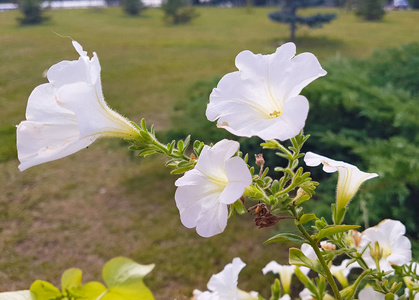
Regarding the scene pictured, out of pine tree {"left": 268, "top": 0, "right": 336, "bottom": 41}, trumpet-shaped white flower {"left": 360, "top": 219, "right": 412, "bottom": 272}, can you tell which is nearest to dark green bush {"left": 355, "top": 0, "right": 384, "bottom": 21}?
pine tree {"left": 268, "top": 0, "right": 336, "bottom": 41}

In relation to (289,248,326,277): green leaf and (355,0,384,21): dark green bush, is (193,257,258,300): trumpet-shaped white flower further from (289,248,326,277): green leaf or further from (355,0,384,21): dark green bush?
(355,0,384,21): dark green bush

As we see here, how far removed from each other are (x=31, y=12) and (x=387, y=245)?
6520 millimetres

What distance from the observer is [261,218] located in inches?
11.6

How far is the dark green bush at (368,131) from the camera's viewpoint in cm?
128

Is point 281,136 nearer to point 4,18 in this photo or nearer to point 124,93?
point 124,93

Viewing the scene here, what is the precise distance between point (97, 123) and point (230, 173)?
0.30ft

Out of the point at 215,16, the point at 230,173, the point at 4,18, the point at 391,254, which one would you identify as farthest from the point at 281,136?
the point at 215,16

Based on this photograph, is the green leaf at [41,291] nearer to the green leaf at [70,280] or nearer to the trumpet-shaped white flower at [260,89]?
the green leaf at [70,280]

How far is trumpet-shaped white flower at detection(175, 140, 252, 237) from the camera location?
0.24 m

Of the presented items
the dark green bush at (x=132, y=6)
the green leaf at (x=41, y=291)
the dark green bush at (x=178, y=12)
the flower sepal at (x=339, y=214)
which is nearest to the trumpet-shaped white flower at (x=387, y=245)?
the flower sepal at (x=339, y=214)

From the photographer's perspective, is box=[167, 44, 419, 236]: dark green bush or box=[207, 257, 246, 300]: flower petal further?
box=[167, 44, 419, 236]: dark green bush

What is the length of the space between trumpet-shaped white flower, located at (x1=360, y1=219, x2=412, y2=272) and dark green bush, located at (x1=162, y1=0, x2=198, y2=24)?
7627 millimetres

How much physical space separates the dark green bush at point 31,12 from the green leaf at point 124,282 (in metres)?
6.18

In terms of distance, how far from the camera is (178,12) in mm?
7828
